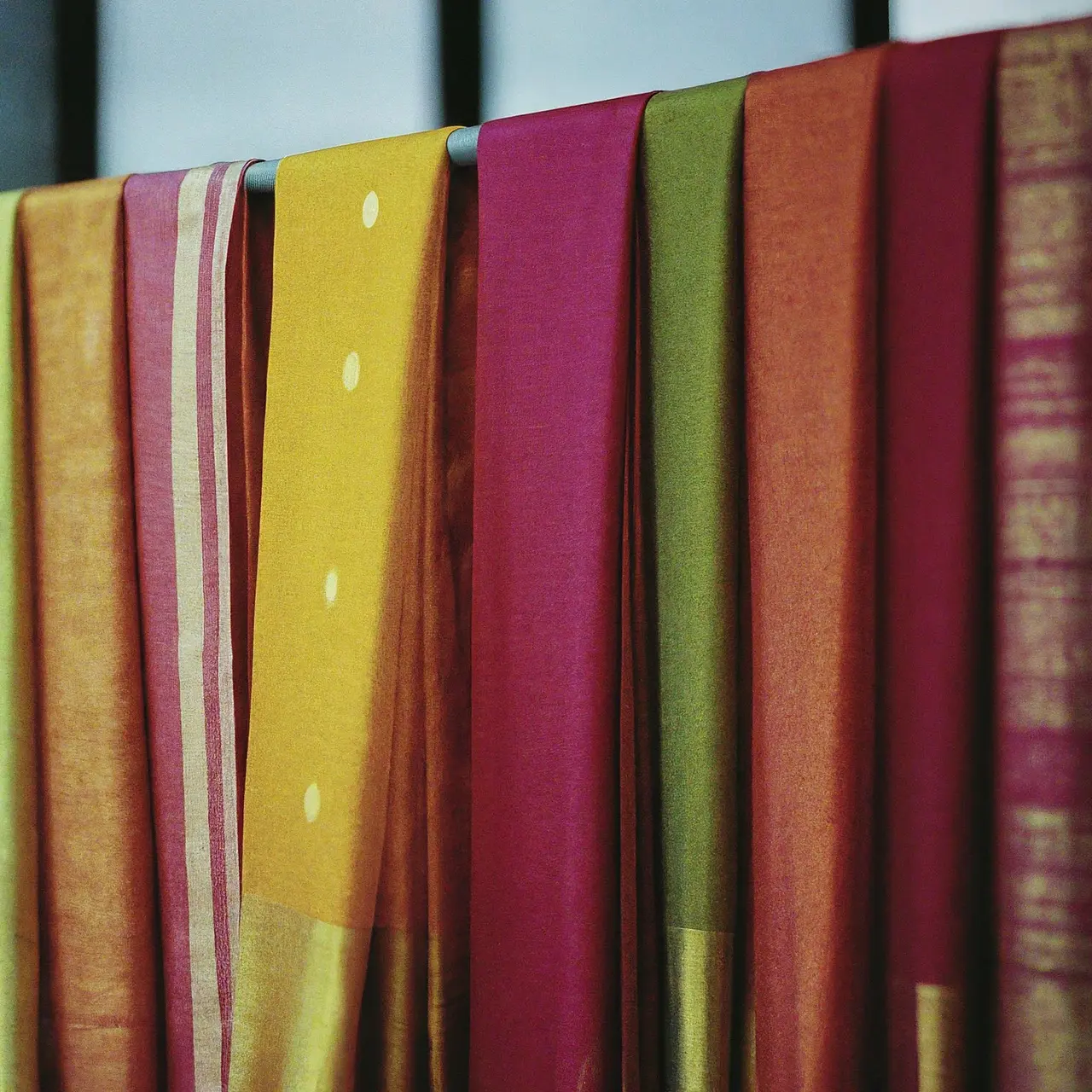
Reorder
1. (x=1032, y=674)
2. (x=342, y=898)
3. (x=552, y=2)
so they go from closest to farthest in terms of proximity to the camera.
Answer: (x=1032, y=674) → (x=342, y=898) → (x=552, y=2)

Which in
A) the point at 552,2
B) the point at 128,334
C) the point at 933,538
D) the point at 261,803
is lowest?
the point at 261,803

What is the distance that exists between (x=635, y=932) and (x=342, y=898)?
0.56ft

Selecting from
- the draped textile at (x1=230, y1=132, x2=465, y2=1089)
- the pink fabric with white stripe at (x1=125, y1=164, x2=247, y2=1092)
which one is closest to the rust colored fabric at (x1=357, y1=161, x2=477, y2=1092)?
the draped textile at (x1=230, y1=132, x2=465, y2=1089)

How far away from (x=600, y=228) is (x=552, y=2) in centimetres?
31

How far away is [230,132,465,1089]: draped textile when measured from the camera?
1.67ft

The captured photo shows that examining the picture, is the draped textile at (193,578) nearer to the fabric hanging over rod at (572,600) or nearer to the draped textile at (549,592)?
the fabric hanging over rod at (572,600)

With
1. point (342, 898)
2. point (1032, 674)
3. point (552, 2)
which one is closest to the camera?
point (1032, 674)

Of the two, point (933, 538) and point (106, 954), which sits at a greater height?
point (933, 538)

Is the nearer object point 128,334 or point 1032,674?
point 1032,674

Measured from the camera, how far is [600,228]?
481mm

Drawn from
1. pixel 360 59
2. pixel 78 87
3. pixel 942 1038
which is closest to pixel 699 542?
pixel 942 1038

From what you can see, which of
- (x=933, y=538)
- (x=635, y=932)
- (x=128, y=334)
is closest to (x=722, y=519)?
(x=933, y=538)

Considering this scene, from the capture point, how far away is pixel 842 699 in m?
0.43

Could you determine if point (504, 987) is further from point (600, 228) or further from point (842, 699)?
point (600, 228)
